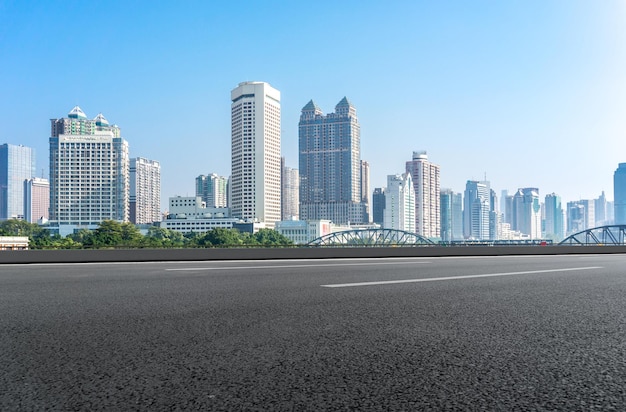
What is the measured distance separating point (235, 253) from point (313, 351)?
2002cm

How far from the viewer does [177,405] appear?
270 cm

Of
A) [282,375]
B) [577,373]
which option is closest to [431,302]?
[577,373]

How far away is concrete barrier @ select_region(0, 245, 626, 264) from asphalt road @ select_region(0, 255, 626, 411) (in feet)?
47.4

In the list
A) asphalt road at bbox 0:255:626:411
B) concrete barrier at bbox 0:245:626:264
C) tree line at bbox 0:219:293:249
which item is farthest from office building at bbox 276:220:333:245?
asphalt road at bbox 0:255:626:411

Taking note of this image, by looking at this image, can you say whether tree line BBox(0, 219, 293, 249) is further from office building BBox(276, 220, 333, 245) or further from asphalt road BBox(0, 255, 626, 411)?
asphalt road BBox(0, 255, 626, 411)

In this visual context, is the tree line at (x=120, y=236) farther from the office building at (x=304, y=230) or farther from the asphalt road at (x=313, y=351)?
the asphalt road at (x=313, y=351)

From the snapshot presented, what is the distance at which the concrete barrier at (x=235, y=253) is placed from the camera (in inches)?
812

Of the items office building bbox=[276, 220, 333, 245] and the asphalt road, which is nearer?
the asphalt road

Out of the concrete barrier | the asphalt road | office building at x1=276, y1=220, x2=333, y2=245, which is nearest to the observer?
the asphalt road

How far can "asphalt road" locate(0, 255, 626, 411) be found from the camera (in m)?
2.82

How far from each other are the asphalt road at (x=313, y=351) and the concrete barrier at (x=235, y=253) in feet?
47.4

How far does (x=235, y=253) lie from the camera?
23625 mm

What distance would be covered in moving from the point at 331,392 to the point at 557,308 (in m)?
4.31

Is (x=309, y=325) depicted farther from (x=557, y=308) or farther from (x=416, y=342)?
(x=557, y=308)
